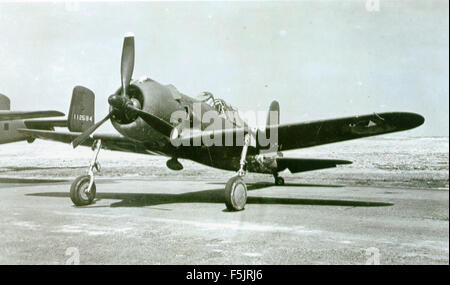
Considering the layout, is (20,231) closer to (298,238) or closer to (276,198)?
(298,238)

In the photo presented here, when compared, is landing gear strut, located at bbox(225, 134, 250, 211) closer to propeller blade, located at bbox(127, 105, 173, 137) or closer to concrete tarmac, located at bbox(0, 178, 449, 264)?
concrete tarmac, located at bbox(0, 178, 449, 264)

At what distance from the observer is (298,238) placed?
5.77 m

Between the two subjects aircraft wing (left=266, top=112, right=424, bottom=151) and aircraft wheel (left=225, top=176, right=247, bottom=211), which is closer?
aircraft wing (left=266, top=112, right=424, bottom=151)

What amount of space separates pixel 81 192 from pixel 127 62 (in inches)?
126

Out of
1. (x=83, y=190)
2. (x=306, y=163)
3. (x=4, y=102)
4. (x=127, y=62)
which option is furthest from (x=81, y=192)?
(x=4, y=102)

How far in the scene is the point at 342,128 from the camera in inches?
338

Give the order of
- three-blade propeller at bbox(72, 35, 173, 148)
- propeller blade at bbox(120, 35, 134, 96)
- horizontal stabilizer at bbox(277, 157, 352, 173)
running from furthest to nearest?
horizontal stabilizer at bbox(277, 157, 352, 173) → propeller blade at bbox(120, 35, 134, 96) → three-blade propeller at bbox(72, 35, 173, 148)

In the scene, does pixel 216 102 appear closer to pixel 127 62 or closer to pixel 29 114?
pixel 127 62

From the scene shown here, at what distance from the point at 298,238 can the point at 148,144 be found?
196 inches

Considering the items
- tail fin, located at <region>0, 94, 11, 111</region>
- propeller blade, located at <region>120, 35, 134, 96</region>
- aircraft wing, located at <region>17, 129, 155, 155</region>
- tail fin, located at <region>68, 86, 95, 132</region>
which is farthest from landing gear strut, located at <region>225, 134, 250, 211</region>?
tail fin, located at <region>0, 94, 11, 111</region>

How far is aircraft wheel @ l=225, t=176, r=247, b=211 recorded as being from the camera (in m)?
8.53

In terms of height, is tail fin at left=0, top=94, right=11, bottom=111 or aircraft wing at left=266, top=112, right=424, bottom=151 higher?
tail fin at left=0, top=94, right=11, bottom=111

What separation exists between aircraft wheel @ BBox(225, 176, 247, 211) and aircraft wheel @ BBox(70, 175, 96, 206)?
333 cm
